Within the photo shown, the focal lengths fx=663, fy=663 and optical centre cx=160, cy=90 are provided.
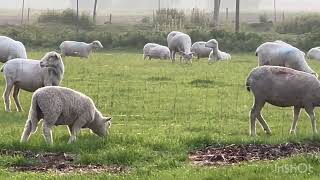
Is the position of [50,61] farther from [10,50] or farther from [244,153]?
[244,153]

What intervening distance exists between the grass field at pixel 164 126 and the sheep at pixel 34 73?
0.80 metres

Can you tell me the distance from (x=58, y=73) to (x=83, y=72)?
1110 centimetres

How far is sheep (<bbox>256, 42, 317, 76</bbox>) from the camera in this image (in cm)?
2139

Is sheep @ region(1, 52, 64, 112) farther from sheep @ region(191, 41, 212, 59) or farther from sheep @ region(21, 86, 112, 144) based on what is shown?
sheep @ region(191, 41, 212, 59)

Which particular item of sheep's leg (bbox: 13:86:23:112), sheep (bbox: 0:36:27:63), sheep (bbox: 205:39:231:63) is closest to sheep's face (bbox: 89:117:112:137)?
sheep's leg (bbox: 13:86:23:112)

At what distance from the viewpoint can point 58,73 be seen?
56.5ft

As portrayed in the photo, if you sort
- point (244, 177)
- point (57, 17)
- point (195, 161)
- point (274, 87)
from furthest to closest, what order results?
point (57, 17) < point (274, 87) < point (195, 161) < point (244, 177)

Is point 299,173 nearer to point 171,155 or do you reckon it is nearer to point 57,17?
point 171,155

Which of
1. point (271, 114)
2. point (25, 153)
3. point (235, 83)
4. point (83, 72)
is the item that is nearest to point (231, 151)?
point (25, 153)

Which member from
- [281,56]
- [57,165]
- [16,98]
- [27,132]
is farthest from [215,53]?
[57,165]

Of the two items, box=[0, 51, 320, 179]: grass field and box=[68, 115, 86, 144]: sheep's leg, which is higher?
box=[68, 115, 86, 144]: sheep's leg

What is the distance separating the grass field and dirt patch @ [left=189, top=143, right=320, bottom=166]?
0.28 m

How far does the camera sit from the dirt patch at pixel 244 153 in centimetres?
1117

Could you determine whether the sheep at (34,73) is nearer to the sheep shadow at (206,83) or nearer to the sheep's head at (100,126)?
the sheep's head at (100,126)
